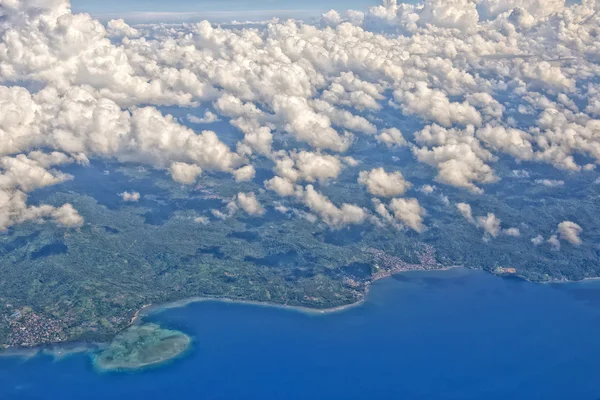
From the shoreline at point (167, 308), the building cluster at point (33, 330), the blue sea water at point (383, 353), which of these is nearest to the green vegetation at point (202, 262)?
the building cluster at point (33, 330)

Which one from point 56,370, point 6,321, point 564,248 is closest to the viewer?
point 56,370

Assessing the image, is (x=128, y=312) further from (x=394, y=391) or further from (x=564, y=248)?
(x=564, y=248)

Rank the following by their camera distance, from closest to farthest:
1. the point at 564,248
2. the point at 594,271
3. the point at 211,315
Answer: the point at 211,315, the point at 594,271, the point at 564,248

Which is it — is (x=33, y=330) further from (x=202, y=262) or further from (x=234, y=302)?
(x=202, y=262)

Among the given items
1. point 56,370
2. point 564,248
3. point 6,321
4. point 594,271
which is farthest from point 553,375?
point 6,321

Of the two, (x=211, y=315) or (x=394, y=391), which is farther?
(x=211, y=315)

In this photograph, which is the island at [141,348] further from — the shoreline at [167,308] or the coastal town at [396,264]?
the coastal town at [396,264]

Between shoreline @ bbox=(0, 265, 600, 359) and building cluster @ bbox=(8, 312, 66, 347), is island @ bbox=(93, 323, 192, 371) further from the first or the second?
building cluster @ bbox=(8, 312, 66, 347)

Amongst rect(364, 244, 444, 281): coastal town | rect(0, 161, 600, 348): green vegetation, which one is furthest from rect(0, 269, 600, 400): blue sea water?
rect(0, 161, 600, 348): green vegetation
